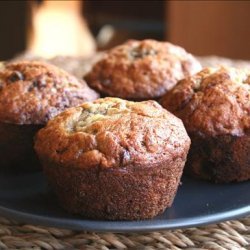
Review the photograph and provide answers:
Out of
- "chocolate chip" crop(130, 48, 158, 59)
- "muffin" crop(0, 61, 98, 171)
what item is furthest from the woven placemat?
"chocolate chip" crop(130, 48, 158, 59)

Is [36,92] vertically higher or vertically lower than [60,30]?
higher

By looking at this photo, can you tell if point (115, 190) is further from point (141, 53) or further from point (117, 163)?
point (141, 53)

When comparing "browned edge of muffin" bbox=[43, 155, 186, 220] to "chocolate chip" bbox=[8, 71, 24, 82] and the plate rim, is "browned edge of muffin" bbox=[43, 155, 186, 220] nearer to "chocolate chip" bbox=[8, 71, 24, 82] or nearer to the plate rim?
the plate rim

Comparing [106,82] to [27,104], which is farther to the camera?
[106,82]

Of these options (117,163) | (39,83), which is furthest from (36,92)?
(117,163)

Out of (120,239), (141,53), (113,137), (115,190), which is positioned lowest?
(120,239)

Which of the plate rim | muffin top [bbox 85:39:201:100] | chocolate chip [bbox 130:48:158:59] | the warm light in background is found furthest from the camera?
the warm light in background

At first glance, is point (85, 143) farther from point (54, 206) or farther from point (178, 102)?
point (178, 102)
